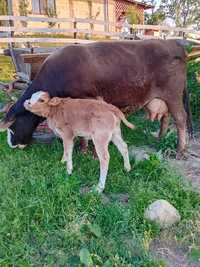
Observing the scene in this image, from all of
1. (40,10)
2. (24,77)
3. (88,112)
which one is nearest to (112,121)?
(88,112)

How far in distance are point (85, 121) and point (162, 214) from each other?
1.33 m

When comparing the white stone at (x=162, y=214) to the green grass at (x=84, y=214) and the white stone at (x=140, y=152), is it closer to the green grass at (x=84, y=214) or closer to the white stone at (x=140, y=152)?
the green grass at (x=84, y=214)

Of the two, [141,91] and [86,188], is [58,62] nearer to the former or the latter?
[141,91]

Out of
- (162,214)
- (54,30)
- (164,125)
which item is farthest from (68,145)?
(54,30)

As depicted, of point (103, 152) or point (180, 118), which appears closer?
point (103, 152)

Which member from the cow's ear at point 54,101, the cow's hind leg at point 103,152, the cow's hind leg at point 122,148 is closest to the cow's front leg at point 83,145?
the cow's hind leg at point 122,148

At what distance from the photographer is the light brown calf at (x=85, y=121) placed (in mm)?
3680

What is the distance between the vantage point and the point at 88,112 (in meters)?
3.78

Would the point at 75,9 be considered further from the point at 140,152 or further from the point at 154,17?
the point at 140,152

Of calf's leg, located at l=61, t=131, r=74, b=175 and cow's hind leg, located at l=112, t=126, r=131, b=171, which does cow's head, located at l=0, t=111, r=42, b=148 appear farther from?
cow's hind leg, located at l=112, t=126, r=131, b=171

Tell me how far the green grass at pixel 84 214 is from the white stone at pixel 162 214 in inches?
2.0

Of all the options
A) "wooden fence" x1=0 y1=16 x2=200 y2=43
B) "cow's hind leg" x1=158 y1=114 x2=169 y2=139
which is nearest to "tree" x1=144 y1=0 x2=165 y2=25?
"wooden fence" x1=0 y1=16 x2=200 y2=43

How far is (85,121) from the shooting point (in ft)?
12.4

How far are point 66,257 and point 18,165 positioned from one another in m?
1.87
